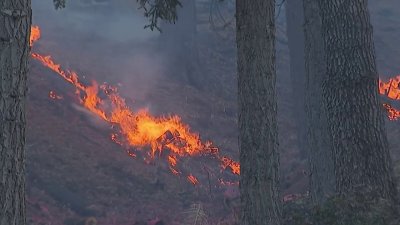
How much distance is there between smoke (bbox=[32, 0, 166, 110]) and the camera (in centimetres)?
2139

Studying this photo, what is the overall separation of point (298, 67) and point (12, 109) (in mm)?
14720

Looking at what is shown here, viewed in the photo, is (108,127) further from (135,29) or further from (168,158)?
(135,29)

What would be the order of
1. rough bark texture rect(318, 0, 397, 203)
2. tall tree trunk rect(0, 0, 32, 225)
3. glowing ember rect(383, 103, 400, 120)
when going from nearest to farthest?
tall tree trunk rect(0, 0, 32, 225) < rough bark texture rect(318, 0, 397, 203) < glowing ember rect(383, 103, 400, 120)

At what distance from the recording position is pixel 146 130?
55.7 ft

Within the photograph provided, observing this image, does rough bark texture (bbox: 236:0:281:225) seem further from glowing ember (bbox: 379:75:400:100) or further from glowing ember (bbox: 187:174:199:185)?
glowing ember (bbox: 379:75:400:100)

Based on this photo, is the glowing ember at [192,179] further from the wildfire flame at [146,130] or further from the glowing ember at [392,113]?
the glowing ember at [392,113]

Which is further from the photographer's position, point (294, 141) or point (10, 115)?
point (294, 141)

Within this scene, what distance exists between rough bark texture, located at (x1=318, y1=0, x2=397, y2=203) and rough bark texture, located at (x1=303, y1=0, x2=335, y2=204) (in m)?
2.38

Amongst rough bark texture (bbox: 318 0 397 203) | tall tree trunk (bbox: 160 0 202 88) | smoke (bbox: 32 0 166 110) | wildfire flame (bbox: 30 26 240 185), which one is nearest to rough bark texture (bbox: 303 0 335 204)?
rough bark texture (bbox: 318 0 397 203)

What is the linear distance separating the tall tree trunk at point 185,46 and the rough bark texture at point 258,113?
1624 cm

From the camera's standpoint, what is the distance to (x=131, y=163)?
51.8ft

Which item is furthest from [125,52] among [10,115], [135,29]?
[10,115]

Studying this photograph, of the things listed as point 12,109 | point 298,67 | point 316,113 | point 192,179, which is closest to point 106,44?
point 298,67

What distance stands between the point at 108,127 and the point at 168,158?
7.65 feet
